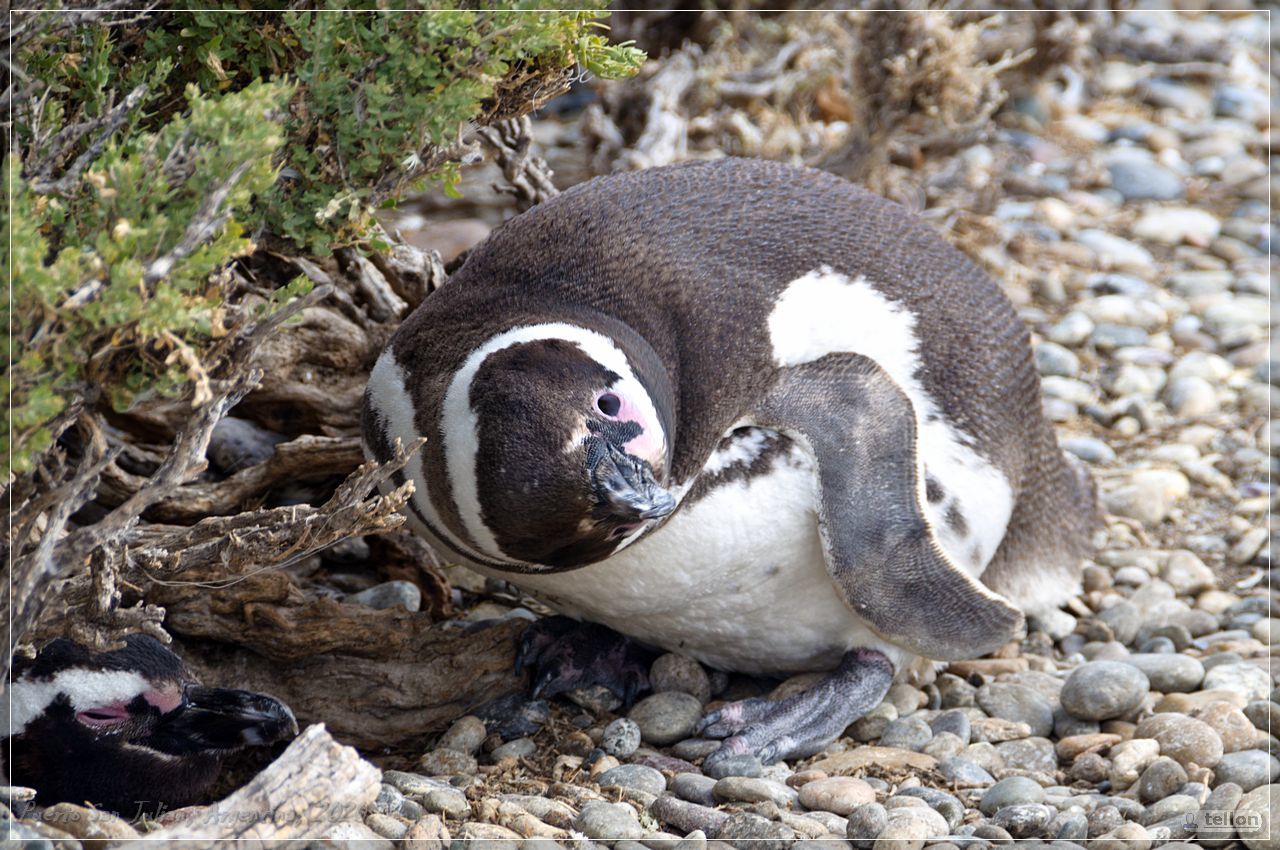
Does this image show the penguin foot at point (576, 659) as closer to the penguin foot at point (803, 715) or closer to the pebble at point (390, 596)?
the penguin foot at point (803, 715)

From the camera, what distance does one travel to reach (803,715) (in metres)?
3.15

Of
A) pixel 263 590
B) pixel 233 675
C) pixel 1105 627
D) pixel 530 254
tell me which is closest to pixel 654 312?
pixel 530 254

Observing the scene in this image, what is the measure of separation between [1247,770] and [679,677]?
3.83 ft

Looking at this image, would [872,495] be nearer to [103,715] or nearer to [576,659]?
[576,659]

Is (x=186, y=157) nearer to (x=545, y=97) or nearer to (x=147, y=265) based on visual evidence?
(x=147, y=265)

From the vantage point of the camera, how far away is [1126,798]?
2918 mm

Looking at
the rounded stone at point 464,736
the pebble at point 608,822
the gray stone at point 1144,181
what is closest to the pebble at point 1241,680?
the pebble at point 608,822

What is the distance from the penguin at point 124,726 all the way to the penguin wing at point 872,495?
1.13 metres

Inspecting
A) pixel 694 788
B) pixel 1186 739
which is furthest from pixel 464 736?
pixel 1186 739

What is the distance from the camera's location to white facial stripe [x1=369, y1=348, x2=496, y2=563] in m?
2.76

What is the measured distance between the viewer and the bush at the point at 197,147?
6.22ft

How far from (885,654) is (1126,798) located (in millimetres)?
584

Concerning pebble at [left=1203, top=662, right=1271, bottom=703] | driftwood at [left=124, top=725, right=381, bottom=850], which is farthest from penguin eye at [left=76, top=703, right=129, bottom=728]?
pebble at [left=1203, top=662, right=1271, bottom=703]

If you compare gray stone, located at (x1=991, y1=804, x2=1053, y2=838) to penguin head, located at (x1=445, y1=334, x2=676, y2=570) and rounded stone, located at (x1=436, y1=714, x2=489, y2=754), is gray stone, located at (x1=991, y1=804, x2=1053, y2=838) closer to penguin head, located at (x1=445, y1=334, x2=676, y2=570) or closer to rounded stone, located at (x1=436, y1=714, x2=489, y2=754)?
penguin head, located at (x1=445, y1=334, x2=676, y2=570)
